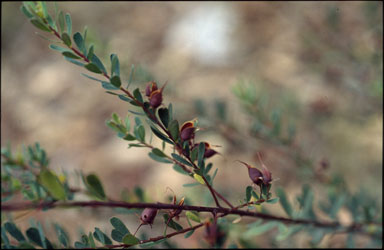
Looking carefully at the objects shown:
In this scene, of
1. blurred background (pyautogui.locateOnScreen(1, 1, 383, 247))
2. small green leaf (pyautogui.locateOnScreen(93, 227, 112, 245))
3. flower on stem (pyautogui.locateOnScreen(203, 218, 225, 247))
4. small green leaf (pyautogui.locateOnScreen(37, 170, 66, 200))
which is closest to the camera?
small green leaf (pyautogui.locateOnScreen(37, 170, 66, 200))

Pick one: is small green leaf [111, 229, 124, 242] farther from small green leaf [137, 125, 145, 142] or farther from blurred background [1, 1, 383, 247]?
blurred background [1, 1, 383, 247]

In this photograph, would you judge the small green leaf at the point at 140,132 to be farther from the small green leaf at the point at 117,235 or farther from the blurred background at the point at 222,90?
the blurred background at the point at 222,90

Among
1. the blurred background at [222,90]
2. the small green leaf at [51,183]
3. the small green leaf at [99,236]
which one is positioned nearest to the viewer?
the small green leaf at [51,183]

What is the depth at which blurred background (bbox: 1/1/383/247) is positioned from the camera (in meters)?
1.42

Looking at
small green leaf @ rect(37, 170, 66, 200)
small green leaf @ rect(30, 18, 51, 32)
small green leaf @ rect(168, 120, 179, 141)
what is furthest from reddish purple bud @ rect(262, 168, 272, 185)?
small green leaf @ rect(30, 18, 51, 32)

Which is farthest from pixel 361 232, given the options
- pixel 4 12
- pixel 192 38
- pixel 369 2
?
pixel 4 12

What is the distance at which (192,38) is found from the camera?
3156mm

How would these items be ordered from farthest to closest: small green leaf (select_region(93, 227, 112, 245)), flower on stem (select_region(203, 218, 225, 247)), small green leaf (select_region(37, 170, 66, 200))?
1. flower on stem (select_region(203, 218, 225, 247))
2. small green leaf (select_region(93, 227, 112, 245))
3. small green leaf (select_region(37, 170, 66, 200))

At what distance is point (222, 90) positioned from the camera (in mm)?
2752

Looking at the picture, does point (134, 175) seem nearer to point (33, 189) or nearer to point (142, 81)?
point (142, 81)

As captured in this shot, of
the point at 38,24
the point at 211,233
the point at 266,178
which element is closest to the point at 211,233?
the point at 211,233

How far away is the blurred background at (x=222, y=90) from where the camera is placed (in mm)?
Result: 1419

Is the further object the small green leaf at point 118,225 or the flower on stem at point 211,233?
the flower on stem at point 211,233

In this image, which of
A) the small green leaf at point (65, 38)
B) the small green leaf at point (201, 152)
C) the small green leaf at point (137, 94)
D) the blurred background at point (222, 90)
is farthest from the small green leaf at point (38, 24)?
the blurred background at point (222, 90)
